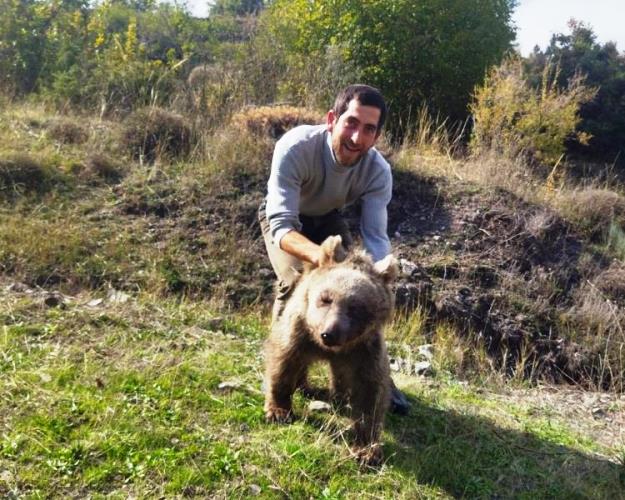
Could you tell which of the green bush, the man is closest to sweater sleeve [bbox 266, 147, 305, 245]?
the man

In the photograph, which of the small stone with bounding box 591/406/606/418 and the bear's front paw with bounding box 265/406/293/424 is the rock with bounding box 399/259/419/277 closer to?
the small stone with bounding box 591/406/606/418

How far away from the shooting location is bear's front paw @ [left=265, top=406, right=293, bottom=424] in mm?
3691

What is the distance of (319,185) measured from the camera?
4309 mm

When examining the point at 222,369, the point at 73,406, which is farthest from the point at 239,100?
the point at 73,406

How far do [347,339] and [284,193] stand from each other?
3.89 ft

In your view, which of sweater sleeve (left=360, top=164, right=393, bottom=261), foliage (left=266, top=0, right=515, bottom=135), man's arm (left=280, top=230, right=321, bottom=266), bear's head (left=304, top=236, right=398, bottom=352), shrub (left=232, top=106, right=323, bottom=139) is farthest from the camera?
foliage (left=266, top=0, right=515, bottom=135)

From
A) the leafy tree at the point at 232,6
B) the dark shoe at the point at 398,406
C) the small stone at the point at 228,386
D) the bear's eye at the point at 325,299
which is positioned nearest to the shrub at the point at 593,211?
the dark shoe at the point at 398,406

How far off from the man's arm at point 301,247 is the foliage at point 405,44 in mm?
7075

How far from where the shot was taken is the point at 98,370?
12.9ft

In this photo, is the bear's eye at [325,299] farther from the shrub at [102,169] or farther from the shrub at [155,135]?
the shrub at [155,135]

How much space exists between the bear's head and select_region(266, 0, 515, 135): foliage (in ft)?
24.1

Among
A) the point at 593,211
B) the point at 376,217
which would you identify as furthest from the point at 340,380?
the point at 593,211

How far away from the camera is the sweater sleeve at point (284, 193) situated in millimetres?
3809

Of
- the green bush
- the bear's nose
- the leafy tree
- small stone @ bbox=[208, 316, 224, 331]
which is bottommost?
small stone @ bbox=[208, 316, 224, 331]
